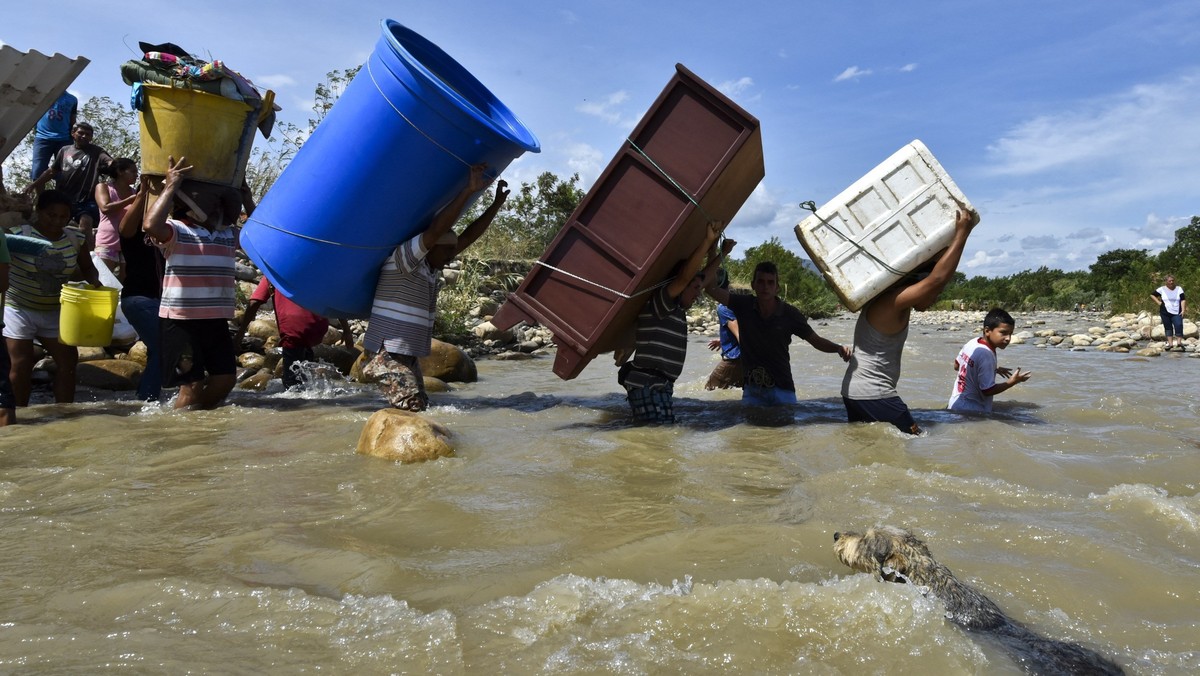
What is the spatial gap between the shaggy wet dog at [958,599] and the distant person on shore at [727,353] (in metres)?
3.97

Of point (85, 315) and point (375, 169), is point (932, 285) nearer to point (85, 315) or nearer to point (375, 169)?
point (375, 169)

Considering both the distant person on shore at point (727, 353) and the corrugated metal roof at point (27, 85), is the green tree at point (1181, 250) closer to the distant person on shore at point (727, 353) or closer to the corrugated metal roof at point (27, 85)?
the distant person on shore at point (727, 353)

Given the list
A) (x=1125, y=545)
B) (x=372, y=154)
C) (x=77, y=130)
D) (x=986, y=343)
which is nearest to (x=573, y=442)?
(x=372, y=154)

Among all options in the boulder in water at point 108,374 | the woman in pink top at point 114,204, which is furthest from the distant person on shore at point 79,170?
the boulder in water at point 108,374

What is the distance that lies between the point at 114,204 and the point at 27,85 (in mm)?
Result: 1243

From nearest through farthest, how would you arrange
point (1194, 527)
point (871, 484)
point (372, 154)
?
point (1194, 527) → point (871, 484) → point (372, 154)

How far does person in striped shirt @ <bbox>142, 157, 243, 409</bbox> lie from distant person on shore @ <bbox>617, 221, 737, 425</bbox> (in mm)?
2890

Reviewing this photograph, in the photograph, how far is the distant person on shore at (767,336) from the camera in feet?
20.0

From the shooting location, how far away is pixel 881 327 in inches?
209

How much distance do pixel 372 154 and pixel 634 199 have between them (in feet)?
5.34

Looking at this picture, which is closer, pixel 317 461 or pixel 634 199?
pixel 317 461

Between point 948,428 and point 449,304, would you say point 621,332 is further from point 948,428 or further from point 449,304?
point 449,304

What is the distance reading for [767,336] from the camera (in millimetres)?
6211

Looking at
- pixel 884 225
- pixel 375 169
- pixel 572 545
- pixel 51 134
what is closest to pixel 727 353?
pixel 884 225
